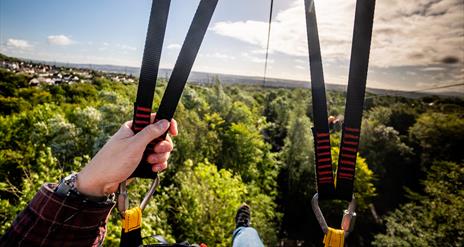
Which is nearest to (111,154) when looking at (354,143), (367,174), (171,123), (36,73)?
(171,123)

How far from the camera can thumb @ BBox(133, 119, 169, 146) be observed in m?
1.19

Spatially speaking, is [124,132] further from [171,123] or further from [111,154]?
[171,123]

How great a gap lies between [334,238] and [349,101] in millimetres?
561

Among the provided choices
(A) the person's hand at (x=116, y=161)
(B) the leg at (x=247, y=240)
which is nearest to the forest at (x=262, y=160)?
(B) the leg at (x=247, y=240)

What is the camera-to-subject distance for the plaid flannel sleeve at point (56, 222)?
0.88 m

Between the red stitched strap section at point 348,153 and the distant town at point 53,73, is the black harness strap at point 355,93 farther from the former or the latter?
the distant town at point 53,73

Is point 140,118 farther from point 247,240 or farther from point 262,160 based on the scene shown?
point 262,160

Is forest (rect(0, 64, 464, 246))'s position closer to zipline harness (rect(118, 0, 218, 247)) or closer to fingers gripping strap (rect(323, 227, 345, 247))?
zipline harness (rect(118, 0, 218, 247))

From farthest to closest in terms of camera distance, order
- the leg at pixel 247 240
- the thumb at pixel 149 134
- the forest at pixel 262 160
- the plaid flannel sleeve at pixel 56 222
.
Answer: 1. the forest at pixel 262 160
2. the leg at pixel 247 240
3. the thumb at pixel 149 134
4. the plaid flannel sleeve at pixel 56 222

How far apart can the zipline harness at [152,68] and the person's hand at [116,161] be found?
5 cm

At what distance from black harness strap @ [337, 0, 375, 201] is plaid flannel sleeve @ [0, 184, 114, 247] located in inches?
38.4

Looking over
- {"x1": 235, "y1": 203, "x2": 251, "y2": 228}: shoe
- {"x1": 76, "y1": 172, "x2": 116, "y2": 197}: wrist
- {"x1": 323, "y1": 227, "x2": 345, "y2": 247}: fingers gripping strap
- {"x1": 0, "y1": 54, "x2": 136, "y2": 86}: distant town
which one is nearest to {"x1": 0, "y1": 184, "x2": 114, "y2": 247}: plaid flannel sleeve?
{"x1": 76, "y1": 172, "x2": 116, "y2": 197}: wrist

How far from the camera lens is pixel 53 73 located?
124 ft

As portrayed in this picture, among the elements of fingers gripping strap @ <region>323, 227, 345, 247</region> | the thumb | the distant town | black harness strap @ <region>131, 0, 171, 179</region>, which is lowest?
fingers gripping strap @ <region>323, 227, 345, 247</region>
